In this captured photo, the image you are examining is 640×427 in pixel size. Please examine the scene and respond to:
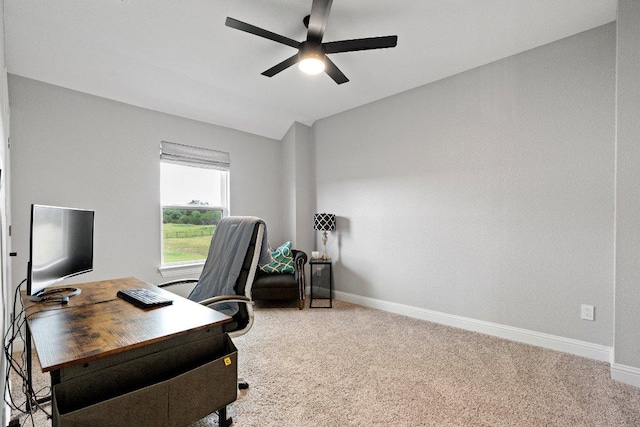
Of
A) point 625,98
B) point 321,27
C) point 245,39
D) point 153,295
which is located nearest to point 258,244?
point 153,295

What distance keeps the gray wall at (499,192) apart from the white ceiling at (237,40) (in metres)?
0.30

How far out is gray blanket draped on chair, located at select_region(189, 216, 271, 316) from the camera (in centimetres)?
198

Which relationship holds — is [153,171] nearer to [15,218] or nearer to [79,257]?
[15,218]

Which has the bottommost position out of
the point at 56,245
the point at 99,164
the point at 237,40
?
the point at 56,245

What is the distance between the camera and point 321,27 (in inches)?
79.6

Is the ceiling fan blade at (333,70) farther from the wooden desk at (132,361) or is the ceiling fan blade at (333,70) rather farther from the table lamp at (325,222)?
the wooden desk at (132,361)

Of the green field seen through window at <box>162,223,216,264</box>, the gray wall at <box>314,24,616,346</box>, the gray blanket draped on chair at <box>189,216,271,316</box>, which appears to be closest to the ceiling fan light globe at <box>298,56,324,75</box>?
the gray blanket draped on chair at <box>189,216,271,316</box>

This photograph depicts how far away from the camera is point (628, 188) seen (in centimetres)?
206

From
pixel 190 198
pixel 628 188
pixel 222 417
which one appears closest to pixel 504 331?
pixel 628 188

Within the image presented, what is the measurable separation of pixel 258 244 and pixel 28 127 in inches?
96.5

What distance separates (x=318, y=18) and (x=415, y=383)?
2521mm

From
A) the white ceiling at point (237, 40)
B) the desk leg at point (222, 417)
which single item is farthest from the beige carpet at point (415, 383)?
the white ceiling at point (237, 40)

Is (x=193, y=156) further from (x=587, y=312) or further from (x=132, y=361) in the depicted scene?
(x=587, y=312)

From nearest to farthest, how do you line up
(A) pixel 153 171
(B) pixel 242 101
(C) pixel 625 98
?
(C) pixel 625 98
(A) pixel 153 171
(B) pixel 242 101
